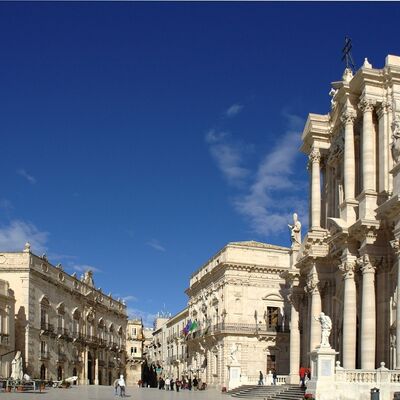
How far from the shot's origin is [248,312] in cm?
5516

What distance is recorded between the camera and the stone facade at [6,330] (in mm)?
49469

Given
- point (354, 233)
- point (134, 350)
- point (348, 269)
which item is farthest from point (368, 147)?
point (134, 350)

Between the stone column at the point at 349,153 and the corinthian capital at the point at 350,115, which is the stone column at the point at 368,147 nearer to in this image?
the corinthian capital at the point at 350,115

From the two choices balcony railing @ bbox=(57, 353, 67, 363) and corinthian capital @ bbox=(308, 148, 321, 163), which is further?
balcony railing @ bbox=(57, 353, 67, 363)

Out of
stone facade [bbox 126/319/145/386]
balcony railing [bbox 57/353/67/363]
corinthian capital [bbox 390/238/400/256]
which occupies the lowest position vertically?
stone facade [bbox 126/319/145/386]

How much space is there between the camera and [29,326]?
54.4 m

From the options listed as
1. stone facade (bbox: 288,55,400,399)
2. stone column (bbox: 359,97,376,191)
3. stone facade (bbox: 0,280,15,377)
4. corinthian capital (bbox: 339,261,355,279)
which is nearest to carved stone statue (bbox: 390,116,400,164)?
stone facade (bbox: 288,55,400,399)

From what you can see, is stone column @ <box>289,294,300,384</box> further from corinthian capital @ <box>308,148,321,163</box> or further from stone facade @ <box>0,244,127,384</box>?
stone facade @ <box>0,244,127,384</box>

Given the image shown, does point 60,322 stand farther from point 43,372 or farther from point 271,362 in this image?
point 271,362

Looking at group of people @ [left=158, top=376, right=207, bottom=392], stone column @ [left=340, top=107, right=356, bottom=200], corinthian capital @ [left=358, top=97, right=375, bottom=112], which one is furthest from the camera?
group of people @ [left=158, top=376, right=207, bottom=392]

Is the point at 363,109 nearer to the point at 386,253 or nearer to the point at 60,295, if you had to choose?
the point at 386,253

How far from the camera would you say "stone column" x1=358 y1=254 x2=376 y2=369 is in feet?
96.2

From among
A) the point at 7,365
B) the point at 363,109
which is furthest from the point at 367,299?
the point at 7,365

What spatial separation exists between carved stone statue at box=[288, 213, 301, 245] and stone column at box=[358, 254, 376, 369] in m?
11.0
